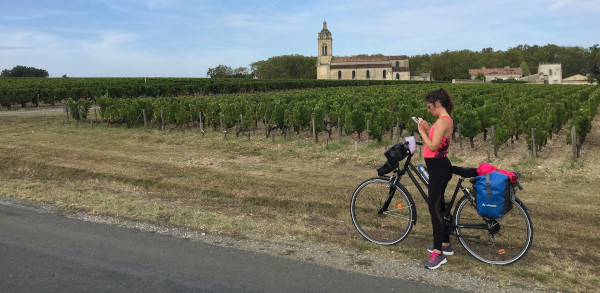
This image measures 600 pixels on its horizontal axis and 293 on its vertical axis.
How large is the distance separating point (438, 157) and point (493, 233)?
3.62ft

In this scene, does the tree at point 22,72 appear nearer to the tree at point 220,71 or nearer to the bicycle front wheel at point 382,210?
the tree at point 220,71

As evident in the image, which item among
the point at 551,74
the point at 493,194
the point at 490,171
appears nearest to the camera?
the point at 493,194

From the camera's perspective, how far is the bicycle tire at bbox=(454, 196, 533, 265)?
197 inches

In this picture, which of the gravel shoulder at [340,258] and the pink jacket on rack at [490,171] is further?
the pink jacket on rack at [490,171]

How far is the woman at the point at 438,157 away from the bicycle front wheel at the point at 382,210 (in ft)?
1.51

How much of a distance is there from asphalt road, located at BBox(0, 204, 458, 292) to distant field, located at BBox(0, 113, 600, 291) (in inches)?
32.2

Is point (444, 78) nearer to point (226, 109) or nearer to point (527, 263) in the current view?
point (226, 109)

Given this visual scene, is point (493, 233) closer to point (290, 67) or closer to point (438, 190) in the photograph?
point (438, 190)

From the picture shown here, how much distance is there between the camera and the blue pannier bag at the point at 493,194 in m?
4.81

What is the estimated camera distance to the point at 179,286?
4602mm

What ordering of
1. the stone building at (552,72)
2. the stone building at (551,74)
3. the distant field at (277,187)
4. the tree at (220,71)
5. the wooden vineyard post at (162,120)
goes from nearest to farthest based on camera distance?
the distant field at (277,187) → the wooden vineyard post at (162,120) → the stone building at (551,74) → the stone building at (552,72) → the tree at (220,71)

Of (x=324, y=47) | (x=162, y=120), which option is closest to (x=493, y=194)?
(x=162, y=120)

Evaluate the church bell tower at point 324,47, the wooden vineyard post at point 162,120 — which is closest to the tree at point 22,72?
the church bell tower at point 324,47

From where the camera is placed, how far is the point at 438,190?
519 cm
